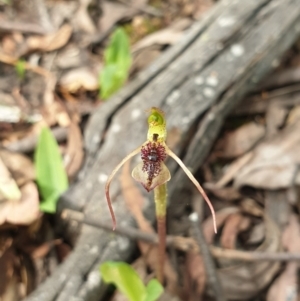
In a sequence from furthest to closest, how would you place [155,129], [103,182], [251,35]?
1. [251,35]
2. [103,182]
3. [155,129]

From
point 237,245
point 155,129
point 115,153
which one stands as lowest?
point 237,245

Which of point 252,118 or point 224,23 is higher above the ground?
point 224,23

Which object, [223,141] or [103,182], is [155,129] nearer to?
[103,182]

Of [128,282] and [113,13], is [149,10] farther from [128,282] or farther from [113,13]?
[128,282]

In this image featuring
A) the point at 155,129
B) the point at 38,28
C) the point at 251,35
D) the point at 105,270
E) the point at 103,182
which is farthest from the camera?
the point at 38,28

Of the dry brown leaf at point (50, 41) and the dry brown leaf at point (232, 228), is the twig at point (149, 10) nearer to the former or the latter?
the dry brown leaf at point (50, 41)

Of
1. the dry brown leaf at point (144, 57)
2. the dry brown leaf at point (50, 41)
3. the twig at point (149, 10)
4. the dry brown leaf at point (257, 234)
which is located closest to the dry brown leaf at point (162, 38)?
the dry brown leaf at point (144, 57)

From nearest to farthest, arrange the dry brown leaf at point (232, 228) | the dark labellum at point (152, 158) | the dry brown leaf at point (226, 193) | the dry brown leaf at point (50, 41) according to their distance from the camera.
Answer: the dark labellum at point (152, 158) < the dry brown leaf at point (232, 228) < the dry brown leaf at point (226, 193) < the dry brown leaf at point (50, 41)

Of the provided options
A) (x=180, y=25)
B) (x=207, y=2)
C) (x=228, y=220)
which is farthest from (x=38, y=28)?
(x=228, y=220)
